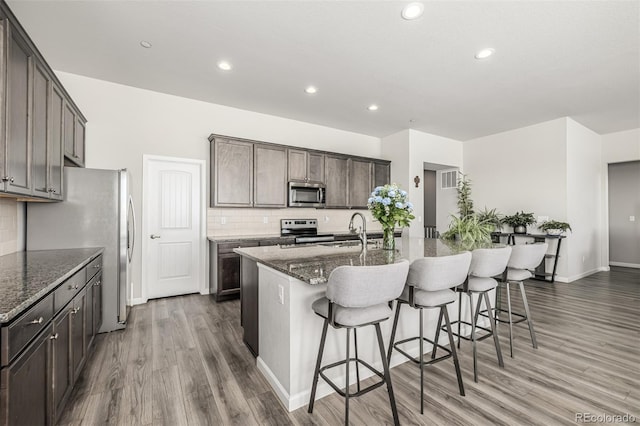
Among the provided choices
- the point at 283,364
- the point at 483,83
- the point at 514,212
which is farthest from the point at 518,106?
the point at 283,364

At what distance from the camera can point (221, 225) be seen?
4.65 meters

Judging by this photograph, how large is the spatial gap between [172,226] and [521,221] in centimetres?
616

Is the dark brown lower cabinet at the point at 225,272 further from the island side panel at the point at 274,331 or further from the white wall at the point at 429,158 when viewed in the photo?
the white wall at the point at 429,158

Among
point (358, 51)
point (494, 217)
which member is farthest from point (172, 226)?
point (494, 217)

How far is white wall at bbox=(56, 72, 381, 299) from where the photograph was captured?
151 inches

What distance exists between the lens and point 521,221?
18.4 feet

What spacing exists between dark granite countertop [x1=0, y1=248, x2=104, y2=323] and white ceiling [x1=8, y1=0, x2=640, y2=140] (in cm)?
210

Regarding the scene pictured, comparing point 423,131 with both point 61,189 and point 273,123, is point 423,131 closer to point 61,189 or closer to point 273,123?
point 273,123

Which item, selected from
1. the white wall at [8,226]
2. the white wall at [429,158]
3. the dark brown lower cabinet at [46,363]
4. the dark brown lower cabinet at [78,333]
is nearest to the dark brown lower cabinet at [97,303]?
the dark brown lower cabinet at [46,363]

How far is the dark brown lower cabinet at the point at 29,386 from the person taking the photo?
1074mm

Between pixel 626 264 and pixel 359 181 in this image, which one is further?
pixel 626 264

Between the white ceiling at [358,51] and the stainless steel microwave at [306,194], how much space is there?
1.28 meters
